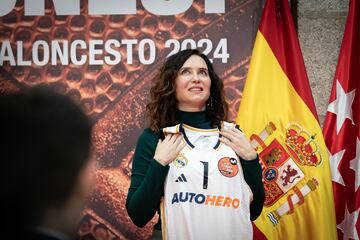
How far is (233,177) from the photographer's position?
1.93 m

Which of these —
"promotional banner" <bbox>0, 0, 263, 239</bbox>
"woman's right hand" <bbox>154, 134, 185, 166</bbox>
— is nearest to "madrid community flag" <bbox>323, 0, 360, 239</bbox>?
"promotional banner" <bbox>0, 0, 263, 239</bbox>

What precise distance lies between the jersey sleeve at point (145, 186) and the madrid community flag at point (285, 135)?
86cm

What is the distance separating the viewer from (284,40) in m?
2.83

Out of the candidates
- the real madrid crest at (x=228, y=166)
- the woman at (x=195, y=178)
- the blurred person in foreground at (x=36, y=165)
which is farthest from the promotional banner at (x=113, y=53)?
the blurred person in foreground at (x=36, y=165)

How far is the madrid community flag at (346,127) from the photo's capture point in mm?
2771

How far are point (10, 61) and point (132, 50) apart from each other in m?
0.70

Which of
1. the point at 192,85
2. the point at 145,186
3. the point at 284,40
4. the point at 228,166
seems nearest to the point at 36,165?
the point at 145,186

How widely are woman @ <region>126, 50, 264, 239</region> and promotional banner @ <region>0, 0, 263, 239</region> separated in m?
0.89

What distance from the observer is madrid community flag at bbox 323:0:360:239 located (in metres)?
2.77

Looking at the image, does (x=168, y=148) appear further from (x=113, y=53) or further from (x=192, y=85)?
(x=113, y=53)

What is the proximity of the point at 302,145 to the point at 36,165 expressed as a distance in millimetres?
2122

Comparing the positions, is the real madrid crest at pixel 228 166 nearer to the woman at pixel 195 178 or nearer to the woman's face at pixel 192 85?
the woman at pixel 195 178

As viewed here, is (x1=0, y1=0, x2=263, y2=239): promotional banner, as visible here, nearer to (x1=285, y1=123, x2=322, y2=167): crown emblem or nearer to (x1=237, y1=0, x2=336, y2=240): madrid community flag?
(x1=237, y1=0, x2=336, y2=240): madrid community flag

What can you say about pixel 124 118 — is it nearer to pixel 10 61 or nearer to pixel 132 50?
pixel 132 50
